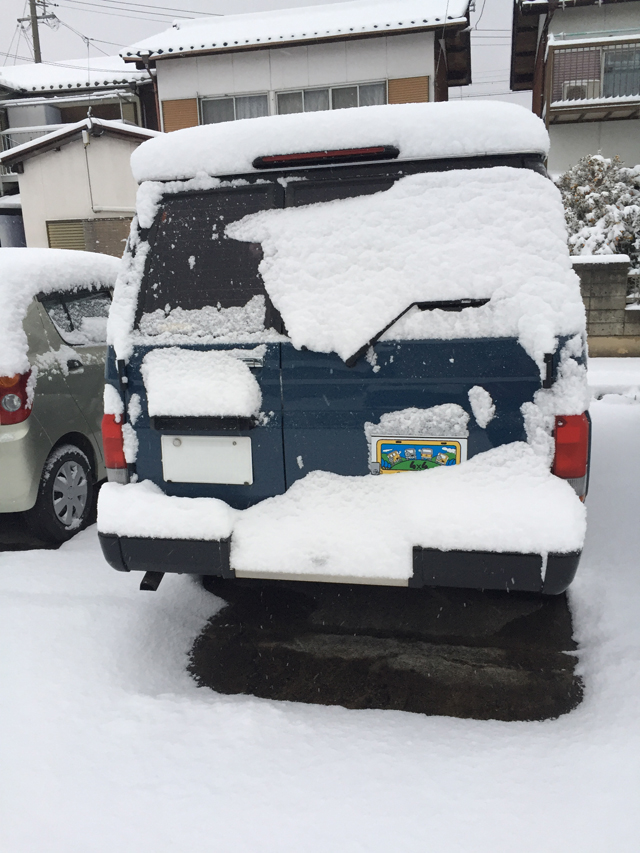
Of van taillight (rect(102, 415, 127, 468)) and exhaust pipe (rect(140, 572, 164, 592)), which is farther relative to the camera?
exhaust pipe (rect(140, 572, 164, 592))

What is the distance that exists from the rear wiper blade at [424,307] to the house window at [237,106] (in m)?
16.8

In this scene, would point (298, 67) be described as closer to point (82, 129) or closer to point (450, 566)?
point (82, 129)

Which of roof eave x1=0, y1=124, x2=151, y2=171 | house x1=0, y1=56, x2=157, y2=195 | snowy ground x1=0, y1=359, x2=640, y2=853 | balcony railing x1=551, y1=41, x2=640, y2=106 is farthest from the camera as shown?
house x1=0, y1=56, x2=157, y2=195

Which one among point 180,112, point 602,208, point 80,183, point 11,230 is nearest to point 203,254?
point 602,208

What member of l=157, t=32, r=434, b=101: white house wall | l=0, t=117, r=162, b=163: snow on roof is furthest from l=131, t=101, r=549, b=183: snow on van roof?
l=157, t=32, r=434, b=101: white house wall

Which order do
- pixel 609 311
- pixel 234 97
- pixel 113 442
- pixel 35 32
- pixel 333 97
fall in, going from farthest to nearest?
1. pixel 35 32
2. pixel 234 97
3. pixel 333 97
4. pixel 609 311
5. pixel 113 442

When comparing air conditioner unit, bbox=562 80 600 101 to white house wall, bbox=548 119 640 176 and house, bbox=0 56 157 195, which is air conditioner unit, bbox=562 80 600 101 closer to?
white house wall, bbox=548 119 640 176

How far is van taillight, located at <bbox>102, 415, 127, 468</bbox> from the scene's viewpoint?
2.80m

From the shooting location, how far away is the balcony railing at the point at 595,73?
1702 cm

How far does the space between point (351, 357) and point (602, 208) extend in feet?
32.2

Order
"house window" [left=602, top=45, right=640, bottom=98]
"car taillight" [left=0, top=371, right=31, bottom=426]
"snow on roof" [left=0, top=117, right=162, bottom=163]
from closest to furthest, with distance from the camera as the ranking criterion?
"car taillight" [left=0, top=371, right=31, bottom=426] < "snow on roof" [left=0, top=117, right=162, bottom=163] < "house window" [left=602, top=45, right=640, bottom=98]

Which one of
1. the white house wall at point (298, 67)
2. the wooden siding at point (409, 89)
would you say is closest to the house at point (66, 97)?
the white house wall at point (298, 67)

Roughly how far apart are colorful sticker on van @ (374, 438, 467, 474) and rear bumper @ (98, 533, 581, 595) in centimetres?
33

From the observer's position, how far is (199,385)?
2623 mm
